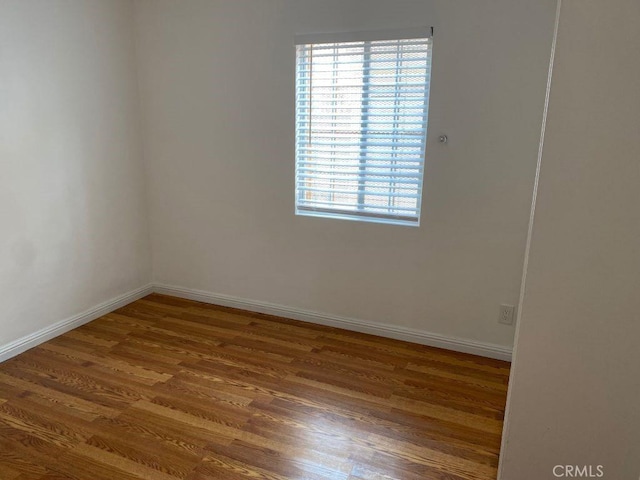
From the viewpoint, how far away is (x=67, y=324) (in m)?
2.96

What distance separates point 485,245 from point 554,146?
1411mm

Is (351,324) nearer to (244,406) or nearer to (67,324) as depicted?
(244,406)

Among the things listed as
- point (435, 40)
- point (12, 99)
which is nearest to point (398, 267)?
point (435, 40)

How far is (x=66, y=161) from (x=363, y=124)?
1913 millimetres

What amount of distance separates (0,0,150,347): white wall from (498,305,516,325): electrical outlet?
269 centimetres

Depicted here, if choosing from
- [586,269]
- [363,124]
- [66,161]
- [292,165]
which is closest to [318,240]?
[292,165]

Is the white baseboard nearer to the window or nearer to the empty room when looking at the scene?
the empty room

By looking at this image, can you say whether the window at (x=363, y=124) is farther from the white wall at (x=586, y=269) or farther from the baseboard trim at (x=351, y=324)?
the white wall at (x=586, y=269)

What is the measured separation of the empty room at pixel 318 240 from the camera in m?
1.33

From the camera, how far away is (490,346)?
8.96 ft

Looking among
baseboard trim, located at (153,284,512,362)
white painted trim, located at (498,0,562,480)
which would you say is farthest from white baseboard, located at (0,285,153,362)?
white painted trim, located at (498,0,562,480)

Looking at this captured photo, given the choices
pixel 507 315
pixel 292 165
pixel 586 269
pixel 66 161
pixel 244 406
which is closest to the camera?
pixel 586 269

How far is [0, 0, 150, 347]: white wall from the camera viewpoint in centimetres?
251

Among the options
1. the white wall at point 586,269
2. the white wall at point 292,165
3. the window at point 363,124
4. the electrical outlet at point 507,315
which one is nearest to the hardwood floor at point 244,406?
the electrical outlet at point 507,315
